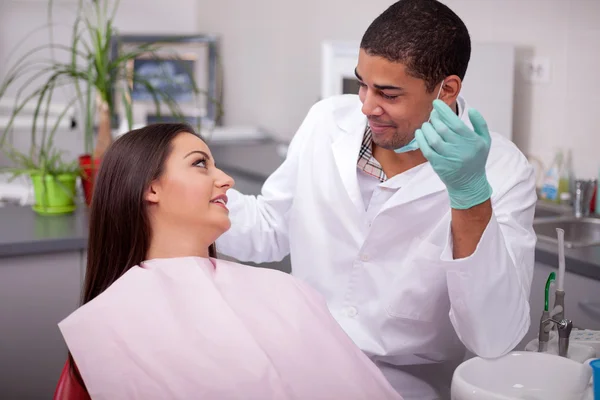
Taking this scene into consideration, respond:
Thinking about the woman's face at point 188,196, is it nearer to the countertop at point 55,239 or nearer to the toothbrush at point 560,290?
the toothbrush at point 560,290

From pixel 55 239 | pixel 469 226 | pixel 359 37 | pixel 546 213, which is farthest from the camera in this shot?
pixel 359 37

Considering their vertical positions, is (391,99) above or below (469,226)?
above

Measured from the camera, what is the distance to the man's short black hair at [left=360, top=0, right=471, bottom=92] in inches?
60.8

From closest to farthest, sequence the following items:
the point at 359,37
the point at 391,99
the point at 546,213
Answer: the point at 391,99, the point at 546,213, the point at 359,37

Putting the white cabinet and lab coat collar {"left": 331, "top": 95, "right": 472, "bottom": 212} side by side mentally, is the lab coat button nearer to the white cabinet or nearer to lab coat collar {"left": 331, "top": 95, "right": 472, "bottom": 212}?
lab coat collar {"left": 331, "top": 95, "right": 472, "bottom": 212}

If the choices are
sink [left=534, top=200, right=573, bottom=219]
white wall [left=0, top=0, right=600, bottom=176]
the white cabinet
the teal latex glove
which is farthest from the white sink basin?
white wall [left=0, top=0, right=600, bottom=176]

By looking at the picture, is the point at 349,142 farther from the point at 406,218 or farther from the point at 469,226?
the point at 469,226

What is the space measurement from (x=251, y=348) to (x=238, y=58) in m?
3.83

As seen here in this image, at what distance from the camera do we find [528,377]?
1318 mm

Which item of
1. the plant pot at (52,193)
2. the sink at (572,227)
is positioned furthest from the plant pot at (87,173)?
the sink at (572,227)

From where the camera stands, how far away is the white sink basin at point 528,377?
49.7 inches

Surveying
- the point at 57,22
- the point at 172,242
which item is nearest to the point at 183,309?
the point at 172,242

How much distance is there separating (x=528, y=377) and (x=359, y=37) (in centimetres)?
262

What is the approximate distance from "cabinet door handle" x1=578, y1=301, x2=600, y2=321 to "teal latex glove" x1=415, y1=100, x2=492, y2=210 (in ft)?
3.10
